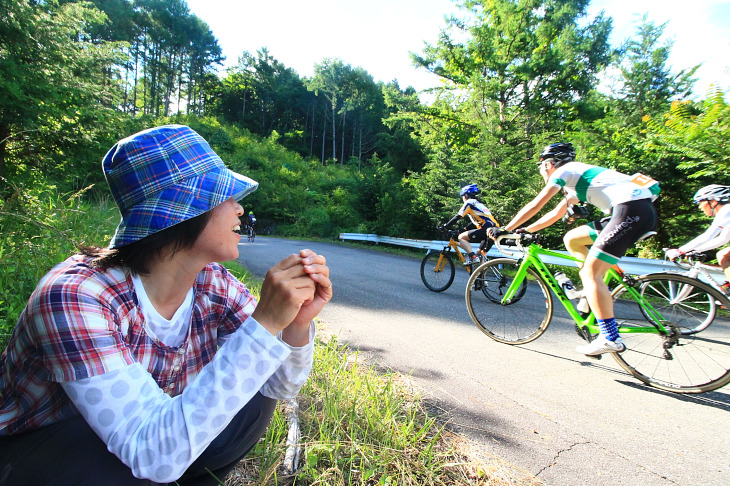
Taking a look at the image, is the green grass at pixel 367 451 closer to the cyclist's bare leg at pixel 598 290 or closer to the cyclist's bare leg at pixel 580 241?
the cyclist's bare leg at pixel 598 290

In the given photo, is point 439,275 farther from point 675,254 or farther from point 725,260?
point 725,260

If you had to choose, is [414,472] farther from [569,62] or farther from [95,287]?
[569,62]

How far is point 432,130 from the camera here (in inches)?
711

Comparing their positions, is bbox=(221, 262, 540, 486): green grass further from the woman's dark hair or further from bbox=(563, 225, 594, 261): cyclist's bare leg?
bbox=(563, 225, 594, 261): cyclist's bare leg

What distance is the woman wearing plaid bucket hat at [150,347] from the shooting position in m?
1.00

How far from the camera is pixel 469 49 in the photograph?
1653cm

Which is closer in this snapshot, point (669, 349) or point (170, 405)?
point (170, 405)

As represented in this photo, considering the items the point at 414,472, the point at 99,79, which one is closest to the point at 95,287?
the point at 414,472

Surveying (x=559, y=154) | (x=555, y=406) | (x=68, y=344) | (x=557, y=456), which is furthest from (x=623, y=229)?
(x=68, y=344)

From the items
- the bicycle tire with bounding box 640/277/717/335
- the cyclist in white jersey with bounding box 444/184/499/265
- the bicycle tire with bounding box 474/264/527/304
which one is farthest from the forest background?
the bicycle tire with bounding box 640/277/717/335

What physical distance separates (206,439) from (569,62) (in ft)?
61.2

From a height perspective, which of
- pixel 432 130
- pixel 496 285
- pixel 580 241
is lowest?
pixel 496 285

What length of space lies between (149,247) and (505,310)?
4199 mm

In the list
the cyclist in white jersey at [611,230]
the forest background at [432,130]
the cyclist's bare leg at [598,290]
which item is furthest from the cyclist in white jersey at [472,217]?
the cyclist's bare leg at [598,290]
